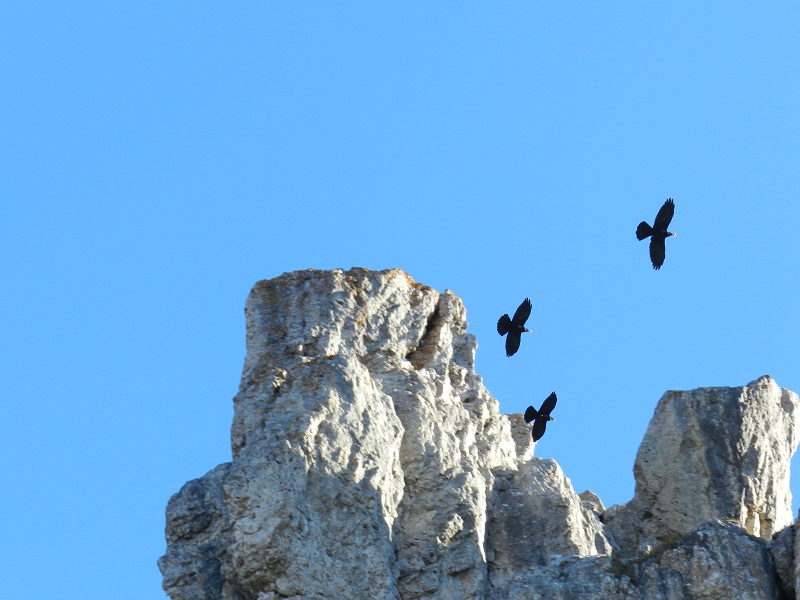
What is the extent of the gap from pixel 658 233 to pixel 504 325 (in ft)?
Answer: 13.0

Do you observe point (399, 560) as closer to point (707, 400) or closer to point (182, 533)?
point (182, 533)

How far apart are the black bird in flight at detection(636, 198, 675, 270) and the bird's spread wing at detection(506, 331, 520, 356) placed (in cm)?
349

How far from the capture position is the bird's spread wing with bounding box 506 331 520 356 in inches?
1837

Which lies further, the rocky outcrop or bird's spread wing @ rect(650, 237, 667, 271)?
bird's spread wing @ rect(650, 237, 667, 271)

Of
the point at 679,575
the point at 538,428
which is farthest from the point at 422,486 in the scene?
the point at 538,428

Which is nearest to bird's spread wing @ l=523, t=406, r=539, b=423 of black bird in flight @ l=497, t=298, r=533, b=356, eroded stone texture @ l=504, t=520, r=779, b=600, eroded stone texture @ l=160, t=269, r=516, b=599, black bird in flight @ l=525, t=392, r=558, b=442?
black bird in flight @ l=525, t=392, r=558, b=442

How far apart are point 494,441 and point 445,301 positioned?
10.3ft

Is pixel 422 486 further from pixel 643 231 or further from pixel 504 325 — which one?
pixel 643 231

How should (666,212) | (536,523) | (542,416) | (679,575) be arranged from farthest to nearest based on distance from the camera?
1. (542,416)
2. (666,212)
3. (536,523)
4. (679,575)

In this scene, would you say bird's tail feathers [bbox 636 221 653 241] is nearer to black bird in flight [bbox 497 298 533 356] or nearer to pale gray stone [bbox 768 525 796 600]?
black bird in flight [bbox 497 298 533 356]

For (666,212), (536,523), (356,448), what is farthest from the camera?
(666,212)

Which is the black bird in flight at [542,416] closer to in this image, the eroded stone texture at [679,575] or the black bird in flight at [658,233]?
the black bird in flight at [658,233]

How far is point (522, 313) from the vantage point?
153ft

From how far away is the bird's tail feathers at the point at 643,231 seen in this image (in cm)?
4588
